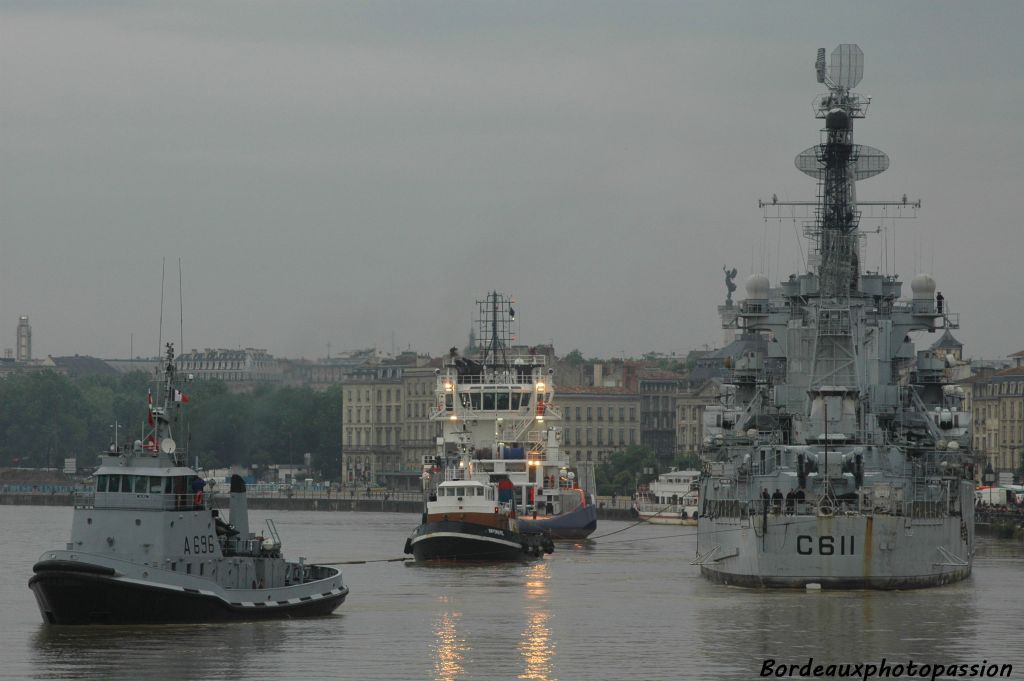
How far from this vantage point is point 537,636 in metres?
65.2

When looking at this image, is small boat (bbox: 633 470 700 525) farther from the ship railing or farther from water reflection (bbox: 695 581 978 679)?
the ship railing

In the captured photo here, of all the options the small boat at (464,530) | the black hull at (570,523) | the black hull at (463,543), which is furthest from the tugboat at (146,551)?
the black hull at (570,523)

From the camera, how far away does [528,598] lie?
79.2 meters

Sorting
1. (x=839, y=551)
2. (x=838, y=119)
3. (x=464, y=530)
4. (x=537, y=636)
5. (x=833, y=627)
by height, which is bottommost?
Result: (x=537, y=636)

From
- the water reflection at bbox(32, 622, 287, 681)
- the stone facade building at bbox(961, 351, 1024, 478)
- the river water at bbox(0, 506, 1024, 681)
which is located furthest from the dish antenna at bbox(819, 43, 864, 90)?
the stone facade building at bbox(961, 351, 1024, 478)

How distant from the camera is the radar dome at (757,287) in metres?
98.6

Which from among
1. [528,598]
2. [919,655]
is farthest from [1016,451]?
[919,655]

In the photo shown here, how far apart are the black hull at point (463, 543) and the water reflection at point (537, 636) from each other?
8915 mm

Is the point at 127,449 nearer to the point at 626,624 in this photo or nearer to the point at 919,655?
the point at 626,624

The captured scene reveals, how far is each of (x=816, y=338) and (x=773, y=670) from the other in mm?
33074

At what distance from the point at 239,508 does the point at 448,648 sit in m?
10.0

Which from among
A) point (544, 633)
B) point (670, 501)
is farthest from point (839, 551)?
point (670, 501)

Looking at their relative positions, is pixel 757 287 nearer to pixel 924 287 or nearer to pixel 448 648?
pixel 924 287

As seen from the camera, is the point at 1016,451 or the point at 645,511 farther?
the point at 1016,451
